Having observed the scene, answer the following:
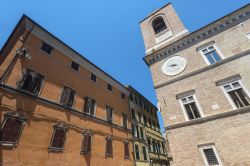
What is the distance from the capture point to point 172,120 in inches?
432

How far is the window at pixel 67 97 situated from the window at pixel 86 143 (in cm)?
311

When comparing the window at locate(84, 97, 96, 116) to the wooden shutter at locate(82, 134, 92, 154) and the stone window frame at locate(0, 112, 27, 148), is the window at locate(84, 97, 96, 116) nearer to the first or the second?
the wooden shutter at locate(82, 134, 92, 154)

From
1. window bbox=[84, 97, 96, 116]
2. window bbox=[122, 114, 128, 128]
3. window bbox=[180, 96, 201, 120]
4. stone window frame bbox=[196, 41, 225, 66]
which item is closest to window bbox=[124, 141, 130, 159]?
window bbox=[122, 114, 128, 128]

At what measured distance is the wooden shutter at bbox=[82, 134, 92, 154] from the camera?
12315 mm

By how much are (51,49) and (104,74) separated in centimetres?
695

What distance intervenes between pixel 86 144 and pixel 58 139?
8.86ft

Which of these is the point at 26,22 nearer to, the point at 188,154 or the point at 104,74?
the point at 104,74

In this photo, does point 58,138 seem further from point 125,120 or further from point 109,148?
point 125,120

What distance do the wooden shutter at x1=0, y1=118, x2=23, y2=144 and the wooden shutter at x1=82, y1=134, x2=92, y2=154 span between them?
17.0ft

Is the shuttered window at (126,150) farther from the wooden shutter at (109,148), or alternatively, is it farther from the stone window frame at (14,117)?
the stone window frame at (14,117)

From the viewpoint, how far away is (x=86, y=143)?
1273 cm

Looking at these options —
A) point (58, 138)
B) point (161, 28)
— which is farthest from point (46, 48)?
point (161, 28)

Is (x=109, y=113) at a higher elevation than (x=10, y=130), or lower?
higher

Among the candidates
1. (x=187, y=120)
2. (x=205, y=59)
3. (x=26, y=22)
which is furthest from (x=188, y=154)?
(x=26, y=22)
